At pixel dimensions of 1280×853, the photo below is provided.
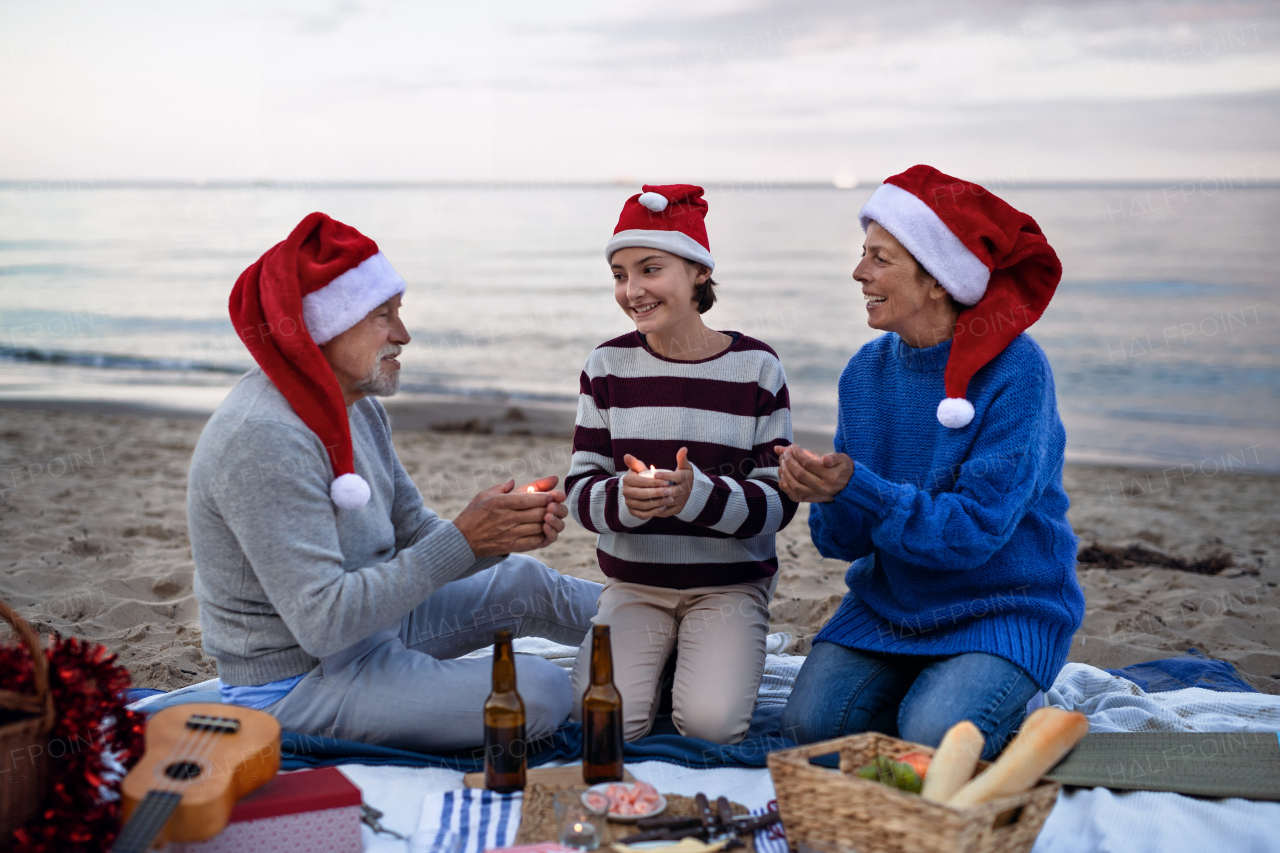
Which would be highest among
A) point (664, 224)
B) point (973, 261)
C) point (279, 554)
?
point (664, 224)

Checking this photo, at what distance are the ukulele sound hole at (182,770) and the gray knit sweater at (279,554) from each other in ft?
1.68

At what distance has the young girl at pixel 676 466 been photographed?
3.36 m

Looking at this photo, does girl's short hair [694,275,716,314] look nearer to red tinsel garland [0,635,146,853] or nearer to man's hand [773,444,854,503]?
man's hand [773,444,854,503]

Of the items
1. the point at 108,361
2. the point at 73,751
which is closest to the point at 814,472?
the point at 73,751

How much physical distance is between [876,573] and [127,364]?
44.9ft

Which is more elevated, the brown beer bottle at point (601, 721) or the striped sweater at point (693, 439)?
the striped sweater at point (693, 439)

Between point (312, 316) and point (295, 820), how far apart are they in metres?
1.41

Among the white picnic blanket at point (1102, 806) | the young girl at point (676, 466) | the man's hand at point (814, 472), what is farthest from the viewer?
the young girl at point (676, 466)

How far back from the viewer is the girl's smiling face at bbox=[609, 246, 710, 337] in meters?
3.44

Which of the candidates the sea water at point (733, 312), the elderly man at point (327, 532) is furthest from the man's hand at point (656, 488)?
the sea water at point (733, 312)

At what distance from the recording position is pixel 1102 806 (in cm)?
278

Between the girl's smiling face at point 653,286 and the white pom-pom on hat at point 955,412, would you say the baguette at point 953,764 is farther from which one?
the girl's smiling face at point 653,286

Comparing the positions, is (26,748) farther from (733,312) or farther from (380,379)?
(733,312)

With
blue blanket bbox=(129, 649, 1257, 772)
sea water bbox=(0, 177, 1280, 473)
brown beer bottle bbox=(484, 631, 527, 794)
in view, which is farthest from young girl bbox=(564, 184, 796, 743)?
sea water bbox=(0, 177, 1280, 473)
